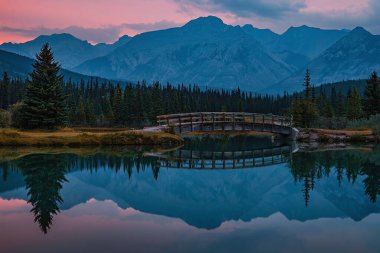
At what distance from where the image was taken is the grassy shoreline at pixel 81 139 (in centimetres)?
4419

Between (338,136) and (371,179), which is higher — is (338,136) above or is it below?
above

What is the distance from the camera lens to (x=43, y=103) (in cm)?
5197

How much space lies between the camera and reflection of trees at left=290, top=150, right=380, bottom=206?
85.9ft

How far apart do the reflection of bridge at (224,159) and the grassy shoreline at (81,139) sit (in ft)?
Result: 17.0

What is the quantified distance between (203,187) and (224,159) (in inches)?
547

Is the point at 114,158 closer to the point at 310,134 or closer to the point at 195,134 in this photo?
the point at 310,134

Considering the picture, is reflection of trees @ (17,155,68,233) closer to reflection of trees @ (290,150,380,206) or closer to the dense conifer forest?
reflection of trees @ (290,150,380,206)

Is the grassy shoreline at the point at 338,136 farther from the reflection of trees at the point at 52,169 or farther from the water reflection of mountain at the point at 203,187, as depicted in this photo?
the reflection of trees at the point at 52,169

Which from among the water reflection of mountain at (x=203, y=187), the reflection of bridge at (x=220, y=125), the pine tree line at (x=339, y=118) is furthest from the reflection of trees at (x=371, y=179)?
the pine tree line at (x=339, y=118)

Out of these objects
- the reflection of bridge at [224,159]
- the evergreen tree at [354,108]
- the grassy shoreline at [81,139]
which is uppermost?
the evergreen tree at [354,108]

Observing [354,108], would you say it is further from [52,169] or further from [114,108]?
[52,169]

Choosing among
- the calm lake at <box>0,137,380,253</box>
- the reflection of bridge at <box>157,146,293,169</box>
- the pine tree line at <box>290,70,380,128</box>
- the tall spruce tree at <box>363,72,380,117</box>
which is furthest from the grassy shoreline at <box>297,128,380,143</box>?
the tall spruce tree at <box>363,72,380,117</box>

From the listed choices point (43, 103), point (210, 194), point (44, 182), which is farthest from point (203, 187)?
point (43, 103)

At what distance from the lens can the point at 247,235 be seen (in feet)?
50.2
